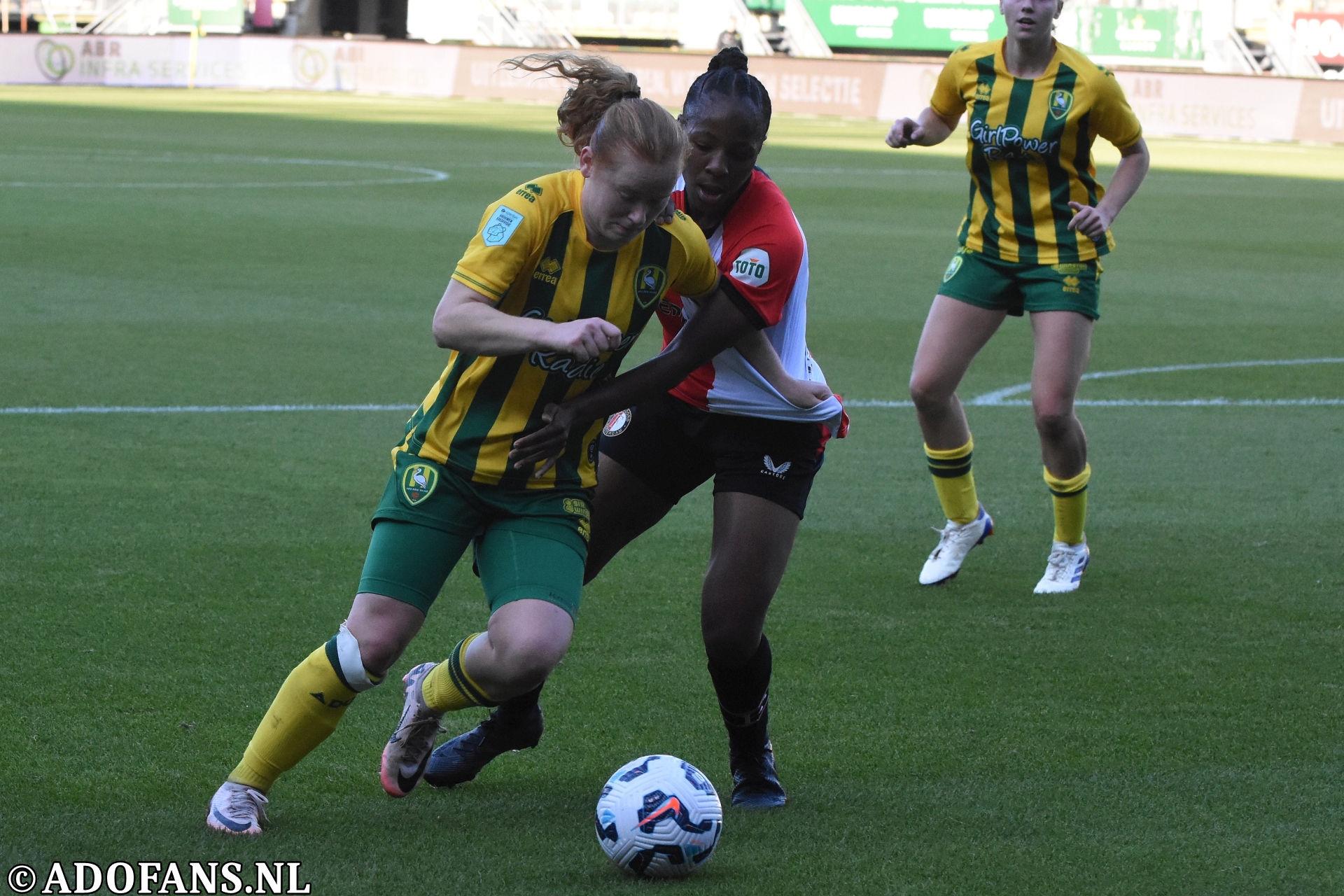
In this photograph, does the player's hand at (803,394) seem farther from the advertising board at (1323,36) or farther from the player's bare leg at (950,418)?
the advertising board at (1323,36)

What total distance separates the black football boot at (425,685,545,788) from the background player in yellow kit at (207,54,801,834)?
216mm

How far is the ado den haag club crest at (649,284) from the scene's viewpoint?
12.9ft

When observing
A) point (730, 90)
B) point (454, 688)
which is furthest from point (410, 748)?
point (730, 90)

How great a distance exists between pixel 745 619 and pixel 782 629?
158 centimetres

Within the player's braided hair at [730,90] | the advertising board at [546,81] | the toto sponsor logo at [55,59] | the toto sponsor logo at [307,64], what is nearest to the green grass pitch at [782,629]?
the player's braided hair at [730,90]

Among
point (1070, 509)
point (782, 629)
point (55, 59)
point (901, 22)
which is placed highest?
point (1070, 509)

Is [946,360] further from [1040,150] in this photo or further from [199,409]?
[199,409]

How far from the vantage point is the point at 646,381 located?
402 centimetres

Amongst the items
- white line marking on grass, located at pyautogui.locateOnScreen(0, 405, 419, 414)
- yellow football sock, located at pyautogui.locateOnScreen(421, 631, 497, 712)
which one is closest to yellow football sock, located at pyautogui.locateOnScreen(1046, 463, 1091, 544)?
yellow football sock, located at pyautogui.locateOnScreen(421, 631, 497, 712)

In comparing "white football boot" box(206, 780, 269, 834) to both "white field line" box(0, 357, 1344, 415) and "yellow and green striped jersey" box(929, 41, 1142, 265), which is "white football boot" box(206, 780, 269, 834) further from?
"white field line" box(0, 357, 1344, 415)

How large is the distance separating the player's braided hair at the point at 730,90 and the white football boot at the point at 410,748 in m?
1.50

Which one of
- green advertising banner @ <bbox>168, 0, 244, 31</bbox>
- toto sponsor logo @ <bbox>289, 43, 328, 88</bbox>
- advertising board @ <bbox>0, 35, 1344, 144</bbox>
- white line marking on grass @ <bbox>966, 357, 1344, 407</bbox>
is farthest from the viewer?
green advertising banner @ <bbox>168, 0, 244, 31</bbox>

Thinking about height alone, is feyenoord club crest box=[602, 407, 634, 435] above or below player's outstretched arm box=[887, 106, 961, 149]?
below

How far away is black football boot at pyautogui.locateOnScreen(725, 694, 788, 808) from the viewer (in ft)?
13.8
